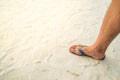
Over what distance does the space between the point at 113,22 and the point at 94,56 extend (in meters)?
0.36

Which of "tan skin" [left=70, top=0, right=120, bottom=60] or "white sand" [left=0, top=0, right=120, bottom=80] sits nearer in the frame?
"tan skin" [left=70, top=0, right=120, bottom=60]

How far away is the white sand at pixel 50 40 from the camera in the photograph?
4.32 feet

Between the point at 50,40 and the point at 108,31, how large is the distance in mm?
610

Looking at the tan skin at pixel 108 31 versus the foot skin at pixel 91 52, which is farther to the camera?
the foot skin at pixel 91 52

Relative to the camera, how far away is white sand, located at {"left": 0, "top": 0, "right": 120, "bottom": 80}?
1316mm

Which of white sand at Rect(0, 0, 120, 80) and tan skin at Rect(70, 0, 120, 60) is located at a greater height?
tan skin at Rect(70, 0, 120, 60)

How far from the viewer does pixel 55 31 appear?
180 cm

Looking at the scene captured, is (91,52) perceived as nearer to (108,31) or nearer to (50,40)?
(108,31)

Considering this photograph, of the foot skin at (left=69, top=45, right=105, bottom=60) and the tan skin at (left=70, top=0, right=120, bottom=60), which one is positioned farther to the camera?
the foot skin at (left=69, top=45, right=105, bottom=60)

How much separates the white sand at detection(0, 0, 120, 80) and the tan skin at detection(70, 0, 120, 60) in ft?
0.26

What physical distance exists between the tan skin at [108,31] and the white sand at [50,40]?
0.08 m

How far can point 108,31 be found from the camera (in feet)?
3.99

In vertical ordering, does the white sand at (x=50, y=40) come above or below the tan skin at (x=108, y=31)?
below

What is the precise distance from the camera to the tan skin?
3.78 ft
